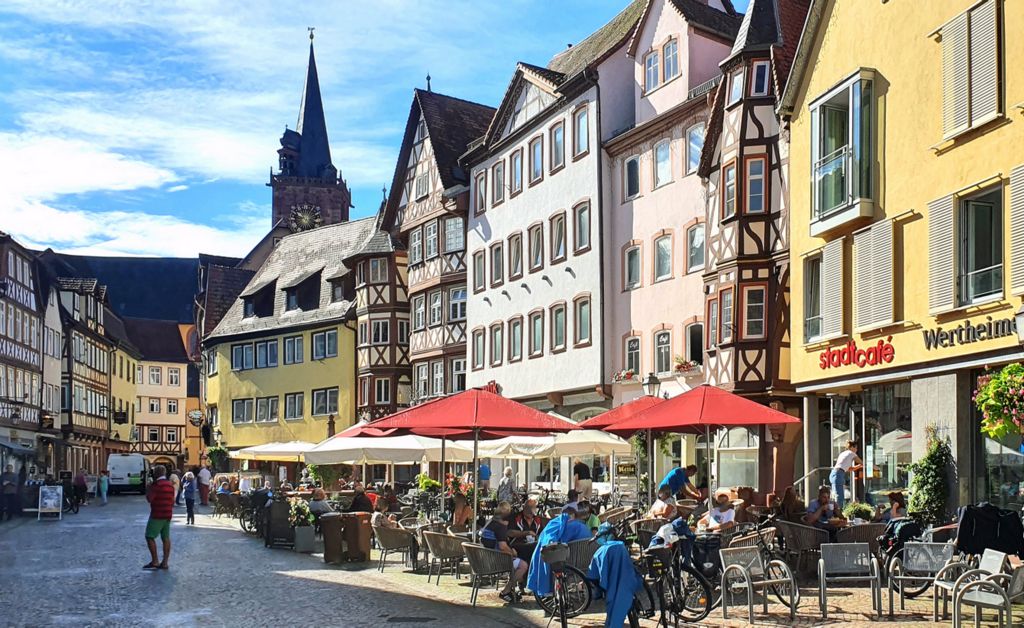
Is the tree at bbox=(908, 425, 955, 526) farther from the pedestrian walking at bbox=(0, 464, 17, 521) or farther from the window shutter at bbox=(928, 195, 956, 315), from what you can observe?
the pedestrian walking at bbox=(0, 464, 17, 521)

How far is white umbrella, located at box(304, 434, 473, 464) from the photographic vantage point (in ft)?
93.1

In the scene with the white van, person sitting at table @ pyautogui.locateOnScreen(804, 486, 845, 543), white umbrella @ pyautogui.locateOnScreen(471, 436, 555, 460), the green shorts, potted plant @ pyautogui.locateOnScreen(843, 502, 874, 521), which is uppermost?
white umbrella @ pyautogui.locateOnScreen(471, 436, 555, 460)

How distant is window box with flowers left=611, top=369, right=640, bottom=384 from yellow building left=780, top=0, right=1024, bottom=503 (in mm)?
11031

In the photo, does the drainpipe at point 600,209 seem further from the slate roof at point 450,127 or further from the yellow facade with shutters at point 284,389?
the yellow facade with shutters at point 284,389

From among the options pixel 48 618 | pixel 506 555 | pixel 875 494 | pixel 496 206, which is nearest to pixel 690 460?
pixel 875 494

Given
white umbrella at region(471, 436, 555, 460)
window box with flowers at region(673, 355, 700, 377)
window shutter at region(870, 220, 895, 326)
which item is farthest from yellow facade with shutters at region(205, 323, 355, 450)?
window shutter at region(870, 220, 895, 326)

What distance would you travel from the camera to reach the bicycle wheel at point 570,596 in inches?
534

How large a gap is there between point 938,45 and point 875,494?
841 cm

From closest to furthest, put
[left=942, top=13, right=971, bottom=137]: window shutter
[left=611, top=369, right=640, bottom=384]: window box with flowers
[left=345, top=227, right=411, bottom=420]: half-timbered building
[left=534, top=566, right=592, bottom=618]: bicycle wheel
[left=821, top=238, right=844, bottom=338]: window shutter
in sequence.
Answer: [left=534, top=566, right=592, bottom=618]: bicycle wheel
[left=942, top=13, right=971, bottom=137]: window shutter
[left=821, top=238, right=844, bottom=338]: window shutter
[left=611, top=369, right=640, bottom=384]: window box with flowers
[left=345, top=227, right=411, bottom=420]: half-timbered building

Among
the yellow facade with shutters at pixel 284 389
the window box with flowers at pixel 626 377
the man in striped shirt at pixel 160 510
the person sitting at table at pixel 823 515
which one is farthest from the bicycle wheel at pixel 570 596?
the yellow facade with shutters at pixel 284 389

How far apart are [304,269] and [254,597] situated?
5076 centimetres

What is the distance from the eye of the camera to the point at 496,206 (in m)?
47.0

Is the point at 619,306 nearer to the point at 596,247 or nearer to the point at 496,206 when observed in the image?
the point at 596,247

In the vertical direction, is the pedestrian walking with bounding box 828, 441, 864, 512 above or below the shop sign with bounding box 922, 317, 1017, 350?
below
